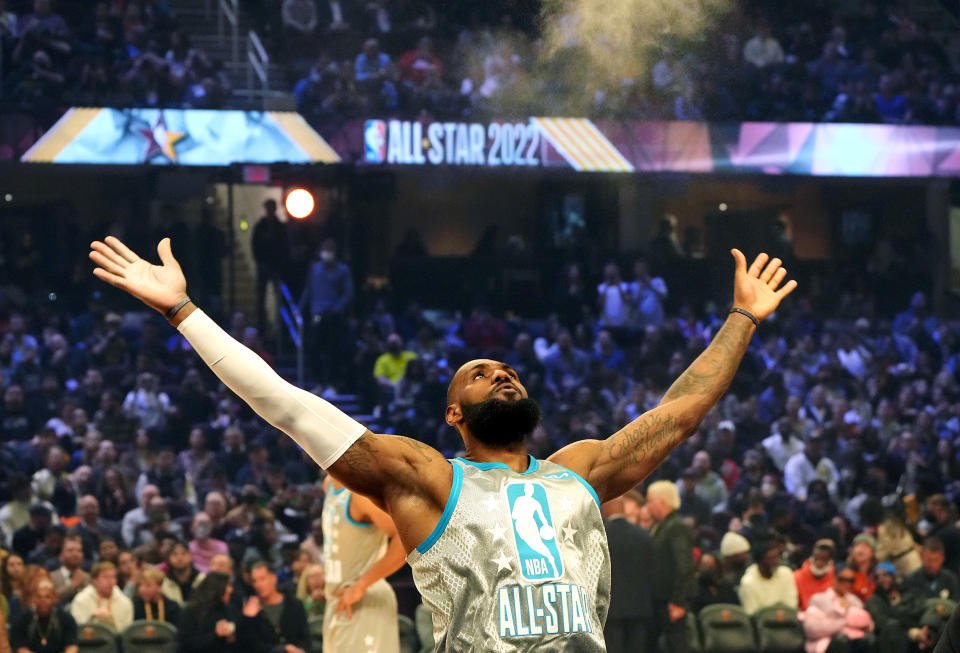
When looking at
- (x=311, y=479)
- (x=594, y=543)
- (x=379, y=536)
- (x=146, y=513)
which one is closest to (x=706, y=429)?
(x=311, y=479)

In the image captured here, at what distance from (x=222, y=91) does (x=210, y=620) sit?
859 centimetres

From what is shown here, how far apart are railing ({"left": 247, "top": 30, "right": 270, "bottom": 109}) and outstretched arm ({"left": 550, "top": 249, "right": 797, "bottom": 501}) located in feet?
42.3

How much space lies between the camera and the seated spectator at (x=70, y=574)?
361 inches

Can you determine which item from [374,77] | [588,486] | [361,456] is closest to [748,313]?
[588,486]

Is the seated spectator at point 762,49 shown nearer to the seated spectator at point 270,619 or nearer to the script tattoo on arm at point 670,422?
the seated spectator at point 270,619

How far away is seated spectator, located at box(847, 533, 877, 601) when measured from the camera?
9888 millimetres

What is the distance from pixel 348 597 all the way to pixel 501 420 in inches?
130

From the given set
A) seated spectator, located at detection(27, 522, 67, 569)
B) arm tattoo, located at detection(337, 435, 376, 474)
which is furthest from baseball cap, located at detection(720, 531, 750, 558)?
arm tattoo, located at detection(337, 435, 376, 474)

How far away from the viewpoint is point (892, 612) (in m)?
9.52

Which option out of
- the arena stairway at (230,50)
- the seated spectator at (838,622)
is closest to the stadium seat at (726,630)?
the seated spectator at (838,622)

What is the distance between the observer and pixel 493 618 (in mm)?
3035

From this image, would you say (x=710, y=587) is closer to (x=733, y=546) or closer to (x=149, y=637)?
(x=733, y=546)

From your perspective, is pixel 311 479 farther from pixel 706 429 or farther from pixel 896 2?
pixel 896 2

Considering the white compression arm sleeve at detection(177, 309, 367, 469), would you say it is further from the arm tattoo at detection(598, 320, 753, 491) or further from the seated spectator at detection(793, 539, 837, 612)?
the seated spectator at detection(793, 539, 837, 612)
